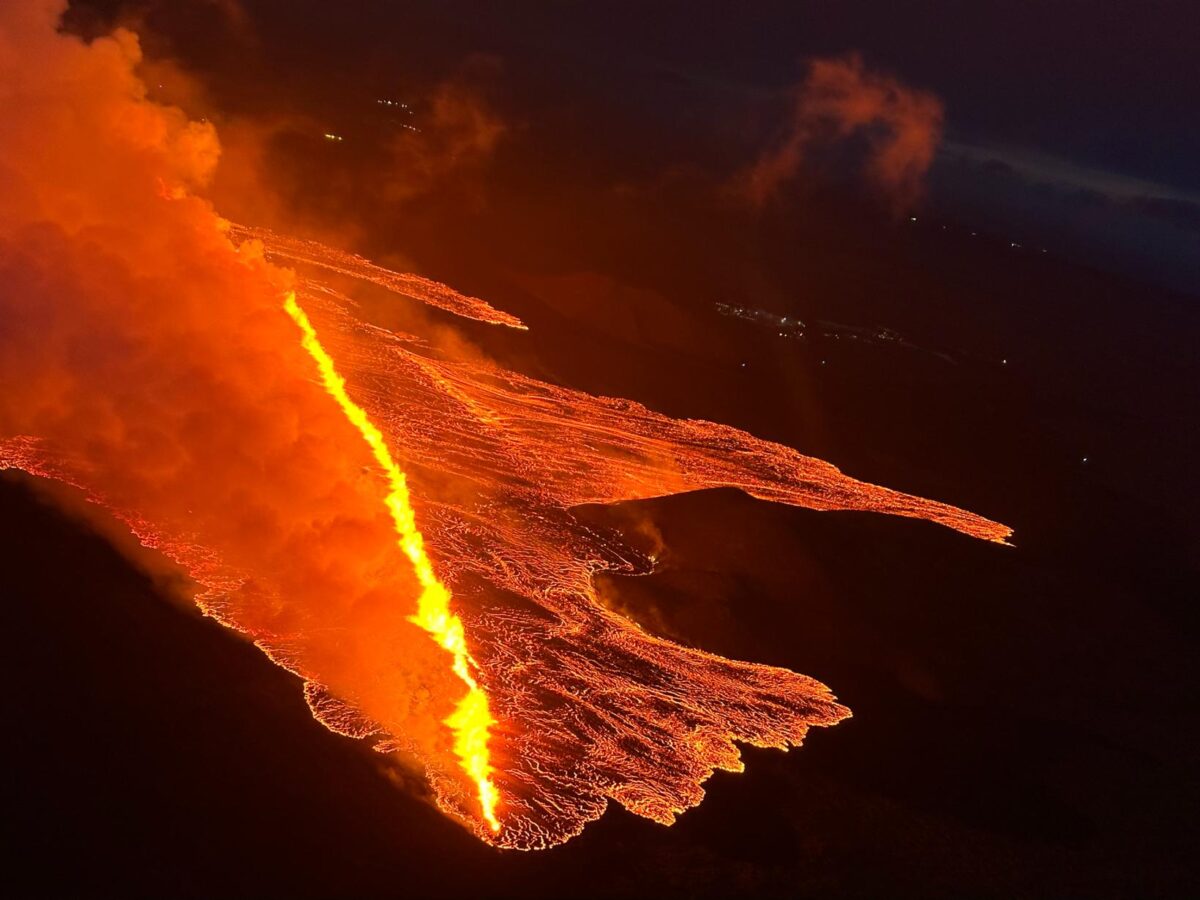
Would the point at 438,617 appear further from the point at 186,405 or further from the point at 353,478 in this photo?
the point at 186,405

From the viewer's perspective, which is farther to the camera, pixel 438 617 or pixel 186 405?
pixel 186 405

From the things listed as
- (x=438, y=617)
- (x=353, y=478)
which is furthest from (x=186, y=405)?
(x=438, y=617)

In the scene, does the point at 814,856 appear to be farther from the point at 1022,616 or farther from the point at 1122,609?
the point at 1122,609
